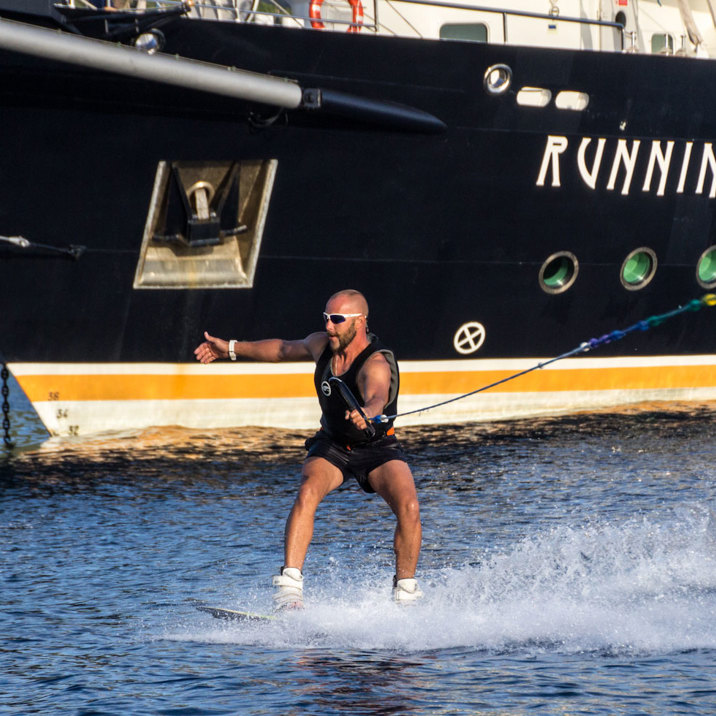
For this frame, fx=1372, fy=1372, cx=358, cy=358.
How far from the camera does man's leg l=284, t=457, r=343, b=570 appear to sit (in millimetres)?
8703

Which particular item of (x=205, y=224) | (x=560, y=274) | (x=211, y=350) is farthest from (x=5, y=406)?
(x=560, y=274)

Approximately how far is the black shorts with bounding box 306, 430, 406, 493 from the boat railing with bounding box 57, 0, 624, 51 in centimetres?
654

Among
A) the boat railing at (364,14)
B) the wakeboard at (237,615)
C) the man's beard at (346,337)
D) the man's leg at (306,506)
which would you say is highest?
the boat railing at (364,14)

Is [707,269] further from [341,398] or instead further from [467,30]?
[341,398]

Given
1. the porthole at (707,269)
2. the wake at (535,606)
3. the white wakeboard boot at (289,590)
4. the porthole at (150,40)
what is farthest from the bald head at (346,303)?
the porthole at (707,269)

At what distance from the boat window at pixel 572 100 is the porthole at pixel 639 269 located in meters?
2.20

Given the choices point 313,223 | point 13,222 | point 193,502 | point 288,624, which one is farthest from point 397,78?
point 288,624

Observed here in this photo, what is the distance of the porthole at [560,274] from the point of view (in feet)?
56.9

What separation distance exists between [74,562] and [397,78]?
284 inches

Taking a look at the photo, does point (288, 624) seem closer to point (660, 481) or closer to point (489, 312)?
point (660, 481)

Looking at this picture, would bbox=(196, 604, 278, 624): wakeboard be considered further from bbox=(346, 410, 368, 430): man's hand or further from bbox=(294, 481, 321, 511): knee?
bbox=(346, 410, 368, 430): man's hand

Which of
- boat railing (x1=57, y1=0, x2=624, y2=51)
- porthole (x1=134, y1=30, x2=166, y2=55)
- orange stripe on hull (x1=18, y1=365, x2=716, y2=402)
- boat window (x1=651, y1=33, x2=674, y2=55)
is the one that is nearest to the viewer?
porthole (x1=134, y1=30, x2=166, y2=55)

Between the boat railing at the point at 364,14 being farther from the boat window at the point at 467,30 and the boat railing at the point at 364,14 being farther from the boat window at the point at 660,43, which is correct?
the boat window at the point at 660,43

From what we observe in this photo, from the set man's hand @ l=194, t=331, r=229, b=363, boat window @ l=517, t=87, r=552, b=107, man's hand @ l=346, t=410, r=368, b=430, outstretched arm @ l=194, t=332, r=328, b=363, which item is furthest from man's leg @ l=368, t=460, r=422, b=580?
boat window @ l=517, t=87, r=552, b=107
